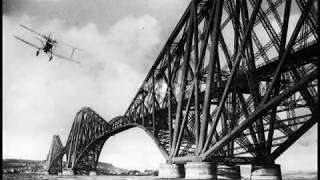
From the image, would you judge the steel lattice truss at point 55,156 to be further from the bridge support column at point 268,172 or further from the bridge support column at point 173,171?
the bridge support column at point 268,172

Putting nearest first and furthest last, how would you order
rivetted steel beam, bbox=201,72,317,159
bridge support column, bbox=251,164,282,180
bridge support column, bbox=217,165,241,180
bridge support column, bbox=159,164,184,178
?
rivetted steel beam, bbox=201,72,317,159, bridge support column, bbox=251,164,282,180, bridge support column, bbox=217,165,241,180, bridge support column, bbox=159,164,184,178

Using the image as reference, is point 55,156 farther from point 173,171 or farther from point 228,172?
point 228,172

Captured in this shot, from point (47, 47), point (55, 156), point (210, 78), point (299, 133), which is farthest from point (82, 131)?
point (299, 133)

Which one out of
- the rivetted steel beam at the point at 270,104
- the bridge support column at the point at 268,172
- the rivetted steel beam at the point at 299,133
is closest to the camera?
the rivetted steel beam at the point at 270,104

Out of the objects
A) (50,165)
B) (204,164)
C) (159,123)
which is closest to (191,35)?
(204,164)

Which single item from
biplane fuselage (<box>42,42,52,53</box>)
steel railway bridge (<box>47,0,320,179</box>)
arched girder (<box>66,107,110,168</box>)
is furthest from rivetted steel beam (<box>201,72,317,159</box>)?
arched girder (<box>66,107,110,168</box>)

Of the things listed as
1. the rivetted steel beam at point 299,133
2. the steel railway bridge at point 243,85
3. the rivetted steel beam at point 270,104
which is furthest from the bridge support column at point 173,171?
the rivetted steel beam at point 299,133

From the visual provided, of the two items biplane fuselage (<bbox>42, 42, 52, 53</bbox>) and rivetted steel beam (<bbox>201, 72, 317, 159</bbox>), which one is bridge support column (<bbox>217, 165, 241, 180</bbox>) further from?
biplane fuselage (<bbox>42, 42, 52, 53</bbox>)

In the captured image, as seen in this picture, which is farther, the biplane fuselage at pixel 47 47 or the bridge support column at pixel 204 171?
the biplane fuselage at pixel 47 47
